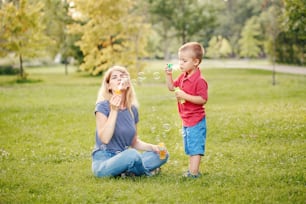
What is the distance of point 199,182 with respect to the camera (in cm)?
678

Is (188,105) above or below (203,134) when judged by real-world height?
above

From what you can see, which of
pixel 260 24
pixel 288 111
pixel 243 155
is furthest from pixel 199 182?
pixel 260 24

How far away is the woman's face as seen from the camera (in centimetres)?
679

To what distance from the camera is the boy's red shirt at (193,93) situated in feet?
22.5

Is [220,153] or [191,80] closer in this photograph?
[191,80]

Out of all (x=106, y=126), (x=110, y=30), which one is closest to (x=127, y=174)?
(x=106, y=126)

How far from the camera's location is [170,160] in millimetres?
8469

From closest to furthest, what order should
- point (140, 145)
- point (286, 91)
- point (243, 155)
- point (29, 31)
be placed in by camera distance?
point (140, 145) < point (243, 155) < point (286, 91) < point (29, 31)

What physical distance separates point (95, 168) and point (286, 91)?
16.3 metres

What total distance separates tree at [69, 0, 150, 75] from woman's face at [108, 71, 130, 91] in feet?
75.9

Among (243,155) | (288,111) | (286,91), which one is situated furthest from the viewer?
(286,91)

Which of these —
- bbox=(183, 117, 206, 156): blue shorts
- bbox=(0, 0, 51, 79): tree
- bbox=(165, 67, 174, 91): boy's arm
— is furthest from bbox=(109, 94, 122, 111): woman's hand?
bbox=(0, 0, 51, 79): tree

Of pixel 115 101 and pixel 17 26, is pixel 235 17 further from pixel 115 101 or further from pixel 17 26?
pixel 115 101

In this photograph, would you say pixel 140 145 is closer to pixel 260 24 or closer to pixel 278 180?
pixel 278 180
